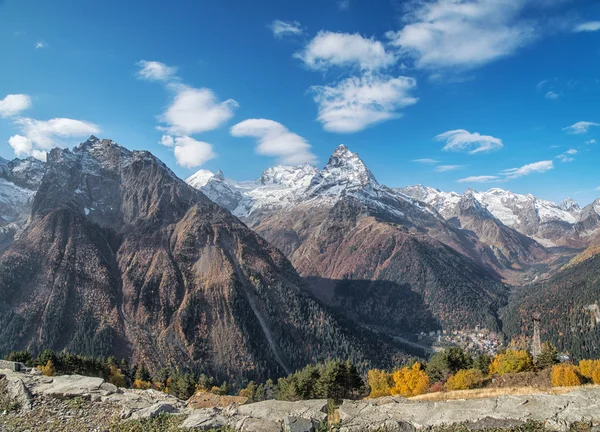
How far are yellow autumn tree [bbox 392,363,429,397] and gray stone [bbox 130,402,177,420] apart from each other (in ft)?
192

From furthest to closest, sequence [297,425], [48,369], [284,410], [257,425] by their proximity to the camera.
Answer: [48,369] < [284,410] < [257,425] < [297,425]

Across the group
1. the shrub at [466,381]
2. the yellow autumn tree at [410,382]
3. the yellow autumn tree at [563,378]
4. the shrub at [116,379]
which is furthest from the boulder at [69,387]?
the yellow autumn tree at [563,378]

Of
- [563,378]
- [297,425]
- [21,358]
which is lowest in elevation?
[21,358]

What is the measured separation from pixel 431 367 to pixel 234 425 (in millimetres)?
74010

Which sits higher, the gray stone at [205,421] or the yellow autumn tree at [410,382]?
the gray stone at [205,421]

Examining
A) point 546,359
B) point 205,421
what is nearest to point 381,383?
point 546,359

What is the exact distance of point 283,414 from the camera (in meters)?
34.9

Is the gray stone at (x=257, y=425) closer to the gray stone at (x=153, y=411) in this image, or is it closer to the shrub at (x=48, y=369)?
the gray stone at (x=153, y=411)

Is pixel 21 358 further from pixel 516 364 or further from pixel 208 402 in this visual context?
pixel 516 364

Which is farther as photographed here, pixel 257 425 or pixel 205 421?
pixel 205 421

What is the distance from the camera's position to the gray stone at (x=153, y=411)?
114ft

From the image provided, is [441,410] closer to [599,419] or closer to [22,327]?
[599,419]

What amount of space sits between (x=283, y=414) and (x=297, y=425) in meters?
4.34

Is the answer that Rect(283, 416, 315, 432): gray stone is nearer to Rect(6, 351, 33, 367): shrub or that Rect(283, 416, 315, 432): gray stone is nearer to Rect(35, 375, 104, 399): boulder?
Rect(35, 375, 104, 399): boulder
